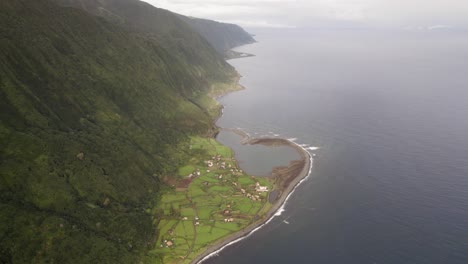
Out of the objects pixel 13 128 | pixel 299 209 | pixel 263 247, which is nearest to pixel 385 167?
pixel 299 209

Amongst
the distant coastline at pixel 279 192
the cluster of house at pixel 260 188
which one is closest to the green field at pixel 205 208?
the cluster of house at pixel 260 188

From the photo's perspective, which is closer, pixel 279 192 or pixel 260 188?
pixel 279 192

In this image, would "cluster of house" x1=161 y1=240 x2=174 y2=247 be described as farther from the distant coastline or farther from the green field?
the distant coastline

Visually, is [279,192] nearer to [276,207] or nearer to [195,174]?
[276,207]

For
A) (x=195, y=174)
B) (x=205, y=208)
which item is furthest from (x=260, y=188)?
(x=195, y=174)

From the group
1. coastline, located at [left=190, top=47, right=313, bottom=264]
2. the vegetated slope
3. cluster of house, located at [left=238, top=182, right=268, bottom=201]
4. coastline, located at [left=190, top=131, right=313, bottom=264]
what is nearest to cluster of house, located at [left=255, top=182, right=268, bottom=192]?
cluster of house, located at [left=238, top=182, right=268, bottom=201]

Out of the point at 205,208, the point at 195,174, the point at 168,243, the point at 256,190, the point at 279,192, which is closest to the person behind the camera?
the point at 168,243
